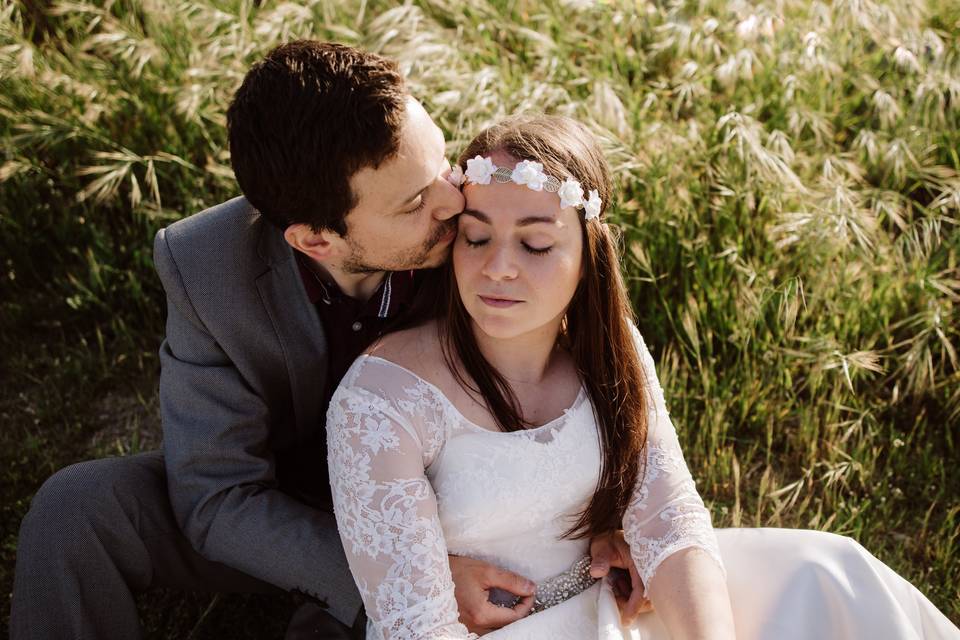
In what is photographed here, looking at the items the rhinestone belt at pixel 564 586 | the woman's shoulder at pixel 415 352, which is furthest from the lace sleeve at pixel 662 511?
the woman's shoulder at pixel 415 352

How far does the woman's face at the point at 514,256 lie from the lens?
6.78 feet

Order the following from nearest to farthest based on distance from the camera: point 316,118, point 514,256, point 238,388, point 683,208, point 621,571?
point 514,256 < point 316,118 < point 621,571 < point 238,388 < point 683,208

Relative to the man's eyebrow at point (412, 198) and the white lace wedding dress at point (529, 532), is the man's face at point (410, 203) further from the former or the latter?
the white lace wedding dress at point (529, 532)

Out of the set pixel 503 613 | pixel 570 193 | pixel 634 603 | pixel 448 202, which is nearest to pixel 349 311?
pixel 448 202

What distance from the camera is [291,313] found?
98.3 inches

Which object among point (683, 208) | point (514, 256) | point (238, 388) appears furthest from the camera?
point (683, 208)

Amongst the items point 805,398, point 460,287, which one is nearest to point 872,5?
point 805,398

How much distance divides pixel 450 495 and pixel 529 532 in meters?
0.25

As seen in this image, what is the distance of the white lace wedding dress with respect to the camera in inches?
77.5

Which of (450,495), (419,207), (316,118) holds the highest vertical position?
(316,118)

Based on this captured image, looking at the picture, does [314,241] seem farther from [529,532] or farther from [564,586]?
[564,586]

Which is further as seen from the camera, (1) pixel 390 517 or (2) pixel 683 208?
(2) pixel 683 208

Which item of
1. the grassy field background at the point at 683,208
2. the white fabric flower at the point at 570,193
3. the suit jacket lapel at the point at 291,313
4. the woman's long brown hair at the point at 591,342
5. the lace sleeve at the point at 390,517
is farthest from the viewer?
the grassy field background at the point at 683,208

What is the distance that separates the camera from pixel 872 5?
374 centimetres
